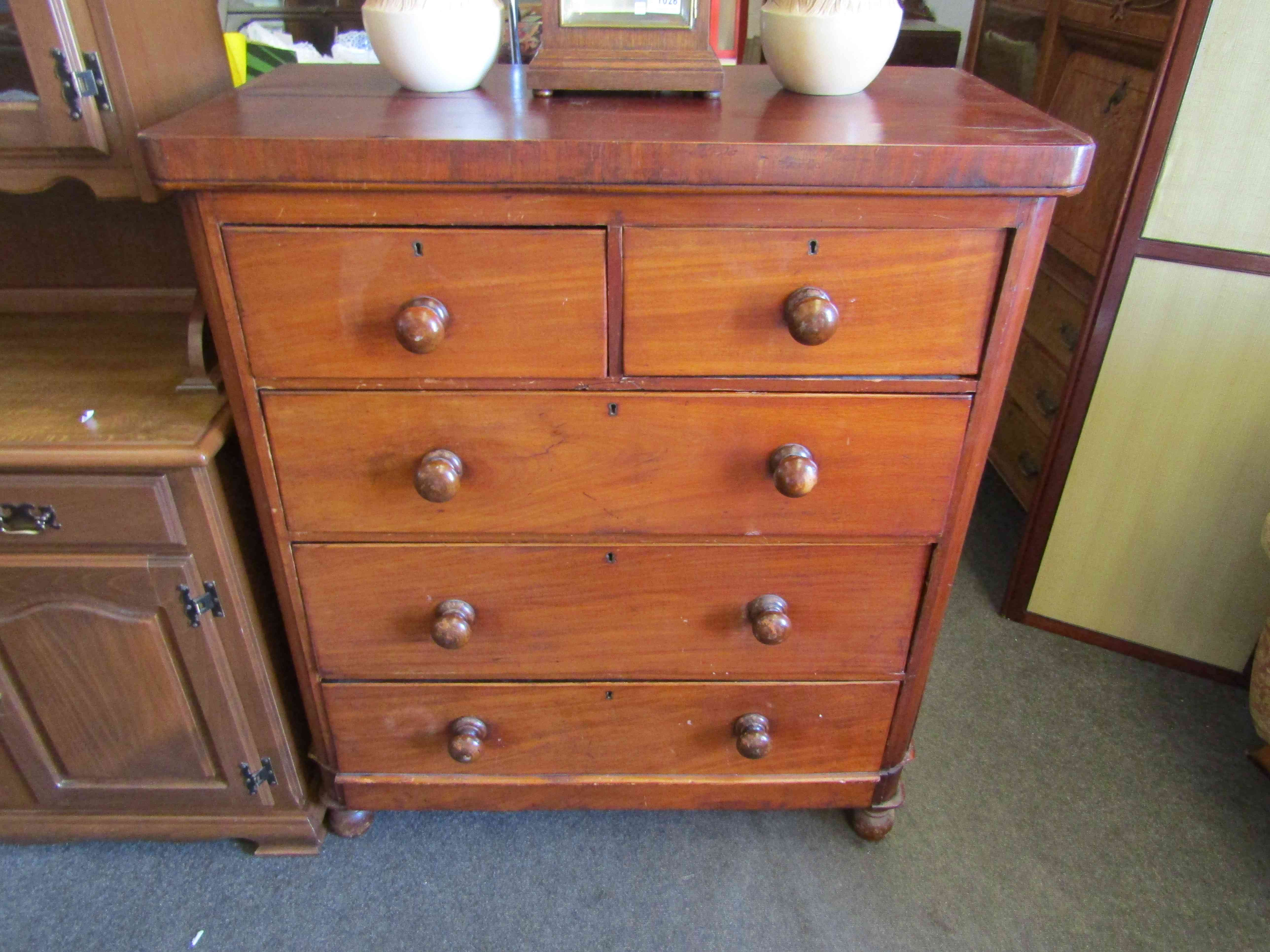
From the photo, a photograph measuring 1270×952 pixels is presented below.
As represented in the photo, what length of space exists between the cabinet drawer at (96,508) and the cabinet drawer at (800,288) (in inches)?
21.4

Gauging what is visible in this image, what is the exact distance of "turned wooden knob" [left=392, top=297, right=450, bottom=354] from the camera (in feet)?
2.72

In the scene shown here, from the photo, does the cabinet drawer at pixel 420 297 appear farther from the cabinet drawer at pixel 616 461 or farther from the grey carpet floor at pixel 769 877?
the grey carpet floor at pixel 769 877

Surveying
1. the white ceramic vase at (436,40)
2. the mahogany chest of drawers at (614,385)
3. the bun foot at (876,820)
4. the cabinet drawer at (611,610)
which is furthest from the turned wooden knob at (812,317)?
the bun foot at (876,820)

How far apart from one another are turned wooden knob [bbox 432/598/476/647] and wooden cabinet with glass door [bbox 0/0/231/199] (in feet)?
1.84

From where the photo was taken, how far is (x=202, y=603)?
1.04 m

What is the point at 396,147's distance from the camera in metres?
0.77

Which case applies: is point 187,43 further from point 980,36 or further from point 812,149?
point 980,36

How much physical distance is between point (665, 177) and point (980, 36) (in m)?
1.69

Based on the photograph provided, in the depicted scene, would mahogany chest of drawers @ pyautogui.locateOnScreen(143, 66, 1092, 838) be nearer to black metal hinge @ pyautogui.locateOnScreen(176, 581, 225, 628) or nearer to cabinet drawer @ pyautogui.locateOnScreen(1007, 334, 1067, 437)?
black metal hinge @ pyautogui.locateOnScreen(176, 581, 225, 628)

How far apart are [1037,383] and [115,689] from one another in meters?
1.75

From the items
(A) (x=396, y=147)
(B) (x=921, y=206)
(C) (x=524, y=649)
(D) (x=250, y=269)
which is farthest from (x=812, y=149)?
(C) (x=524, y=649)

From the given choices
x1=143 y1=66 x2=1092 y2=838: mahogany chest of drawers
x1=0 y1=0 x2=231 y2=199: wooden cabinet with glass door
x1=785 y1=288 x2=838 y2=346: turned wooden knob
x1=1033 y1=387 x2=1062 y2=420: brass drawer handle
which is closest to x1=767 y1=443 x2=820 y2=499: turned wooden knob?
x1=143 y1=66 x2=1092 y2=838: mahogany chest of drawers

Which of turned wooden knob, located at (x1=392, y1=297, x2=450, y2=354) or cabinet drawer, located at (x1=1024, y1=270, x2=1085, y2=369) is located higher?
turned wooden knob, located at (x1=392, y1=297, x2=450, y2=354)

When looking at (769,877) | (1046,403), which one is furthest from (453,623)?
(1046,403)
